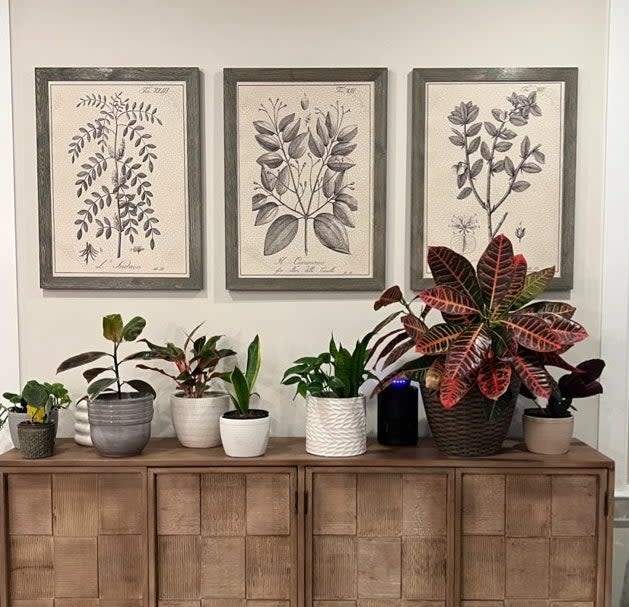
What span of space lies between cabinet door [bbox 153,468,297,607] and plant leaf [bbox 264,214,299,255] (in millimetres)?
717

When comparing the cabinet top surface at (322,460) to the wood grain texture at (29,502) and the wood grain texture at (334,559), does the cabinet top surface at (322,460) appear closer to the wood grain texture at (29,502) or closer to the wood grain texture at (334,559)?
the wood grain texture at (29,502)

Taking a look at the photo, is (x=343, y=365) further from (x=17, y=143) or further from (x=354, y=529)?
(x=17, y=143)

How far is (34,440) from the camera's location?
6.23ft

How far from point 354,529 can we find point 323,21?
1591mm

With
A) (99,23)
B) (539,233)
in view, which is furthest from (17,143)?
(539,233)

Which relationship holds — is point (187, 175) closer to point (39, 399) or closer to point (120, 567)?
point (39, 399)

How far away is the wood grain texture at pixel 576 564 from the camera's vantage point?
187 centimetres

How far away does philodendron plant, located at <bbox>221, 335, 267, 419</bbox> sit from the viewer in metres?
1.94

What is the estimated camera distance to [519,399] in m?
2.17

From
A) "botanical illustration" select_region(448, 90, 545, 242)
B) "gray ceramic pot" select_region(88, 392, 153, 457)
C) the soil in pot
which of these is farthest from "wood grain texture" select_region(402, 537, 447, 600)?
the soil in pot

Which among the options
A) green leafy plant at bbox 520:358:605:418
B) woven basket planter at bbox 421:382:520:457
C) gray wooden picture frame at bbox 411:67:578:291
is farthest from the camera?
gray wooden picture frame at bbox 411:67:578:291

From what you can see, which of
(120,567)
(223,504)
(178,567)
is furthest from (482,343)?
(120,567)

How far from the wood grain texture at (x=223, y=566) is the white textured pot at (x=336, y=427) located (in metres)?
0.36

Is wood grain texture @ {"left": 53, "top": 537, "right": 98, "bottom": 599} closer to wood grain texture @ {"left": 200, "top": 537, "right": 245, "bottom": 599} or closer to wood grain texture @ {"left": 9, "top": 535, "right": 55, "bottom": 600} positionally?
wood grain texture @ {"left": 9, "top": 535, "right": 55, "bottom": 600}
